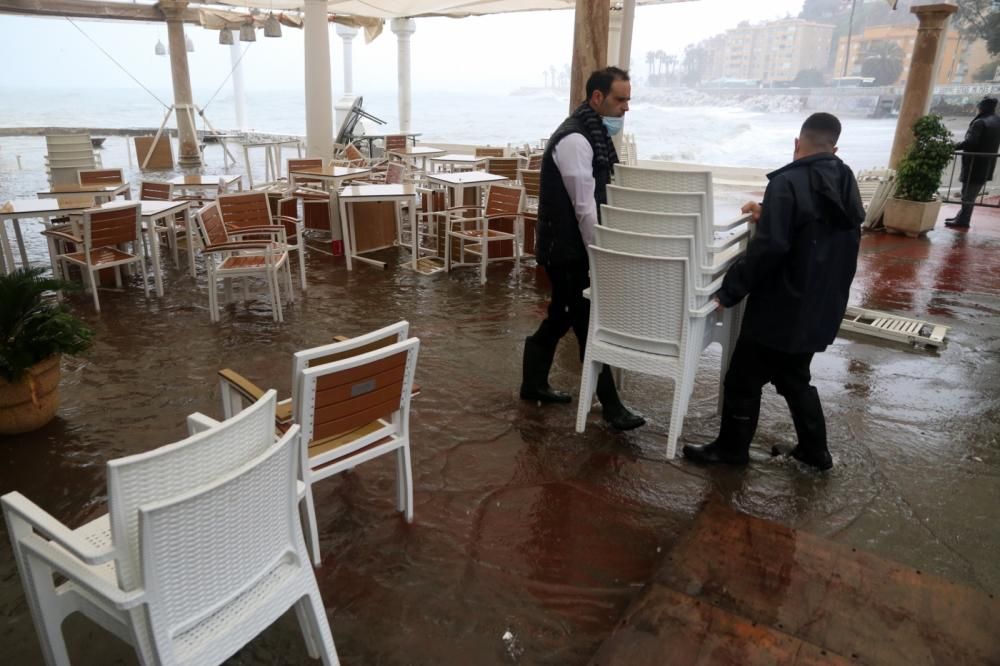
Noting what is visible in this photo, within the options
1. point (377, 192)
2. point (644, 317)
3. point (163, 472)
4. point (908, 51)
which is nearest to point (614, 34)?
point (908, 51)

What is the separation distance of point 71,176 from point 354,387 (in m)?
7.84

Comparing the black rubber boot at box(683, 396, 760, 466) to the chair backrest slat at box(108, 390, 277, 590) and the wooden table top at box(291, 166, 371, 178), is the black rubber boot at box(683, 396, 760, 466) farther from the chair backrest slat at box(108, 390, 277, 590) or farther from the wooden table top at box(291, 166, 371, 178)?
the wooden table top at box(291, 166, 371, 178)

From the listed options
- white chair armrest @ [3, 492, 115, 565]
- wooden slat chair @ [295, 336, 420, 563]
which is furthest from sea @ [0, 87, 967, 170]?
white chair armrest @ [3, 492, 115, 565]

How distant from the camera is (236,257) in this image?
5.61 metres

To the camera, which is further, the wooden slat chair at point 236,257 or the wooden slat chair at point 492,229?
the wooden slat chair at point 492,229

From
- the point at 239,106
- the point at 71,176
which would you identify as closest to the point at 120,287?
the point at 71,176

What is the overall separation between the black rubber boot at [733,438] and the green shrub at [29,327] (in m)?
3.14

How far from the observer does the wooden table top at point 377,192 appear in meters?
6.52

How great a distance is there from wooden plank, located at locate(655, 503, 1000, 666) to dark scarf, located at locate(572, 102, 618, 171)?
68.8 inches

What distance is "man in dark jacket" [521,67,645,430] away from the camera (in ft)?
11.1

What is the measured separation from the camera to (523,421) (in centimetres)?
376

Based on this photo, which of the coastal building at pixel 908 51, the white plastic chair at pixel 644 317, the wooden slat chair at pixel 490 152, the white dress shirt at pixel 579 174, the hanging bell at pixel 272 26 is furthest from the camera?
the coastal building at pixel 908 51

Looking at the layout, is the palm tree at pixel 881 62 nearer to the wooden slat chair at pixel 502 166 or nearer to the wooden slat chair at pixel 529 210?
the wooden slat chair at pixel 502 166

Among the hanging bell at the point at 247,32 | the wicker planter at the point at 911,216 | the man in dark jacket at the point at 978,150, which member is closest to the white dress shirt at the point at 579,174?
the wicker planter at the point at 911,216
